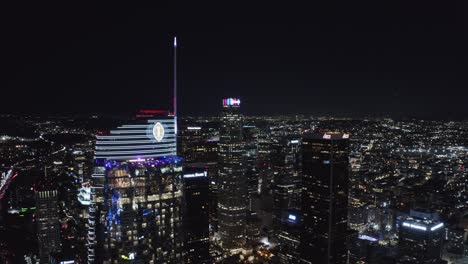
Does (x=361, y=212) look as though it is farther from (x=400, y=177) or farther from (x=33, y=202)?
(x=33, y=202)

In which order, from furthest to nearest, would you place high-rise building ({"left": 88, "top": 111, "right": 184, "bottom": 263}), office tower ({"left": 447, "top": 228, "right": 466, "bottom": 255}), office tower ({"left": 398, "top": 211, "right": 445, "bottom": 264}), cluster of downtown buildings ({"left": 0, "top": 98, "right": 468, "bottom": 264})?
office tower ({"left": 447, "top": 228, "right": 466, "bottom": 255}), office tower ({"left": 398, "top": 211, "right": 445, "bottom": 264}), cluster of downtown buildings ({"left": 0, "top": 98, "right": 468, "bottom": 264}), high-rise building ({"left": 88, "top": 111, "right": 184, "bottom": 263})

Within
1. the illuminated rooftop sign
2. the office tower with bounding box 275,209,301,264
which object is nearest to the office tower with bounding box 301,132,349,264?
the office tower with bounding box 275,209,301,264

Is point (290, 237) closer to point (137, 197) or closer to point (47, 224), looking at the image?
point (137, 197)

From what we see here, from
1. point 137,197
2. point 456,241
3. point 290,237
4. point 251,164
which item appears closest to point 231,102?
point 251,164

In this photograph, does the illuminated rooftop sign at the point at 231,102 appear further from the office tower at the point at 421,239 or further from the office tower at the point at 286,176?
the office tower at the point at 421,239

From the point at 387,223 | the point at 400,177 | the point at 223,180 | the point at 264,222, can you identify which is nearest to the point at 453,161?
the point at 400,177

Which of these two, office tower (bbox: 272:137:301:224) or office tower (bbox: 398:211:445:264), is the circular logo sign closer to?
office tower (bbox: 398:211:445:264)

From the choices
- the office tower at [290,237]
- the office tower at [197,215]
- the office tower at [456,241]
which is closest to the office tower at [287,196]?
the office tower at [290,237]

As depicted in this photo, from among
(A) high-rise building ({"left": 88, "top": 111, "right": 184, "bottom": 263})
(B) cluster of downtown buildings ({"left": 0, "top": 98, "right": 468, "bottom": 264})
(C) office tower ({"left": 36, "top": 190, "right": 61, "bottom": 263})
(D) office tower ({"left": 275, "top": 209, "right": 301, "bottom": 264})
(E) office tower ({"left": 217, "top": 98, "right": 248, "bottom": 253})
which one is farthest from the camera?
(E) office tower ({"left": 217, "top": 98, "right": 248, "bottom": 253})
